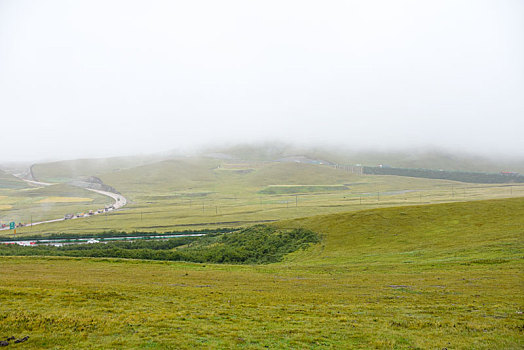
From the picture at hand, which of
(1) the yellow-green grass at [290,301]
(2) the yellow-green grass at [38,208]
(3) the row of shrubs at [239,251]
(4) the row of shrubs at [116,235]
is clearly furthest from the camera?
(2) the yellow-green grass at [38,208]

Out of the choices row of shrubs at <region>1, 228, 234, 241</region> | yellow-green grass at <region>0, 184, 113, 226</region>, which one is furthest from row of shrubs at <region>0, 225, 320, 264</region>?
yellow-green grass at <region>0, 184, 113, 226</region>

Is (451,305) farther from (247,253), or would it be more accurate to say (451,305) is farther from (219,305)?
(247,253)

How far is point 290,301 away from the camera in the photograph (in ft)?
76.4

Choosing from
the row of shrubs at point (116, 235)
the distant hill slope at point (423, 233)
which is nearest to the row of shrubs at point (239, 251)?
the distant hill slope at point (423, 233)

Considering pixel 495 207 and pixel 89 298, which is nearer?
pixel 89 298

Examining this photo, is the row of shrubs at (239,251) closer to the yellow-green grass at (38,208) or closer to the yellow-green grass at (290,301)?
the yellow-green grass at (290,301)

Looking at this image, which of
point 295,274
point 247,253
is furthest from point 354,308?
point 247,253

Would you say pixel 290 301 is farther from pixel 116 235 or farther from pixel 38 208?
pixel 38 208

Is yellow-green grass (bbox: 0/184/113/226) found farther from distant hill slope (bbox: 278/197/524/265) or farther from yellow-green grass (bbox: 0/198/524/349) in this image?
yellow-green grass (bbox: 0/198/524/349)

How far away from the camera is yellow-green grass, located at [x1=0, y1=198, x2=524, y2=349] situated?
15.1 m

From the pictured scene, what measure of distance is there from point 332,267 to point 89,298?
2497 cm

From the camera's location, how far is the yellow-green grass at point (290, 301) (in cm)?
1513

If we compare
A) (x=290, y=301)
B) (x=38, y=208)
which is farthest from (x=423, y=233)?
(x=38, y=208)

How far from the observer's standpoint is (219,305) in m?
21.7
